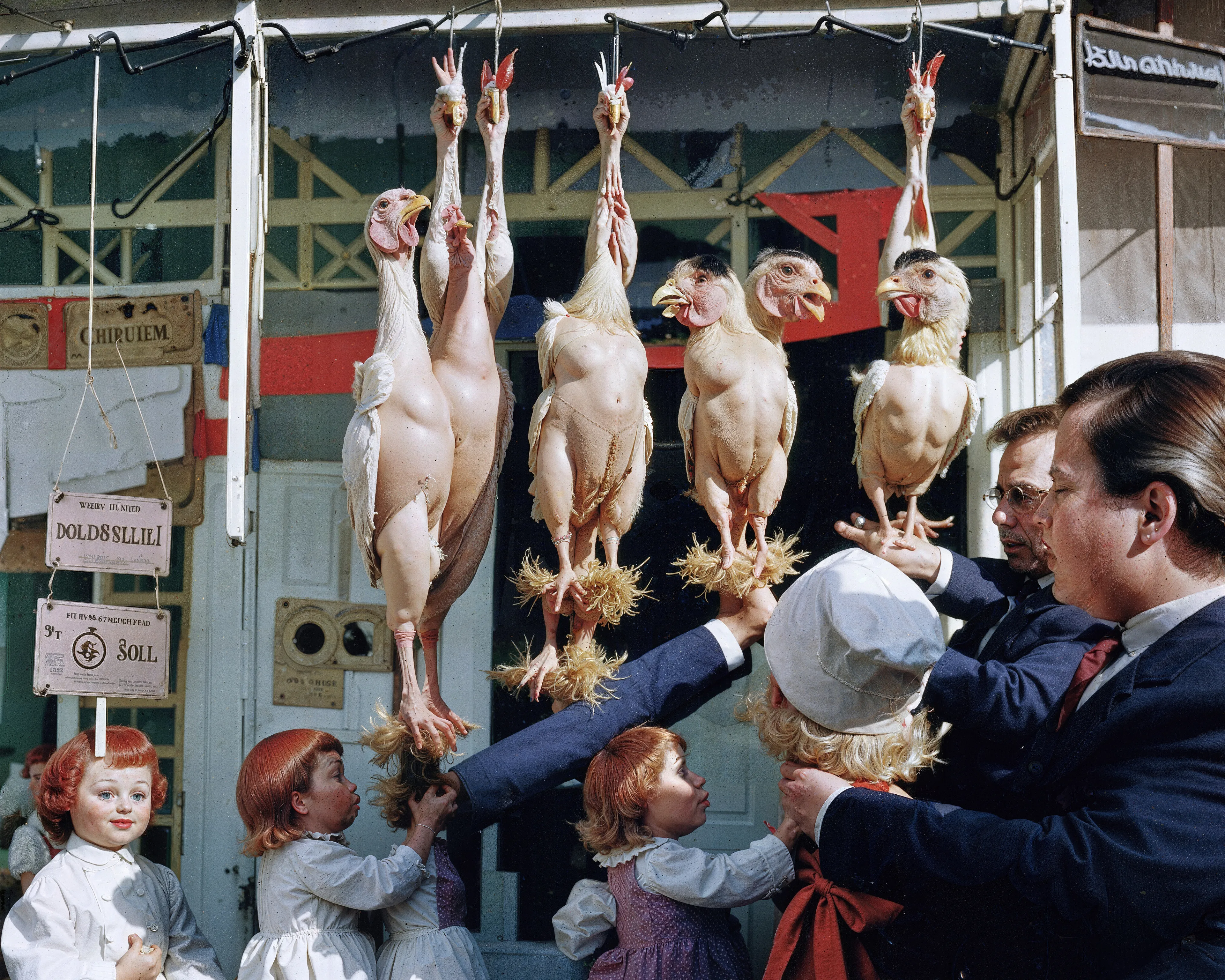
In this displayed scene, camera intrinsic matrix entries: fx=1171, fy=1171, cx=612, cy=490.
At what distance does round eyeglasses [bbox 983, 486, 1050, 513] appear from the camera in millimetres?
2613

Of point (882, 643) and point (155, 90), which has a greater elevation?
point (155, 90)

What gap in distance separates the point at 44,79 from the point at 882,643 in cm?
330

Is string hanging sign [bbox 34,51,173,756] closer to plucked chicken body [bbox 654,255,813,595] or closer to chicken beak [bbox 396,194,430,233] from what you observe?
chicken beak [bbox 396,194,430,233]

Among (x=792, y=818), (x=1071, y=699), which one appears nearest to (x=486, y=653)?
(x=792, y=818)

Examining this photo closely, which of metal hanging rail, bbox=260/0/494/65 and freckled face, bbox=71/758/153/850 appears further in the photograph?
metal hanging rail, bbox=260/0/494/65

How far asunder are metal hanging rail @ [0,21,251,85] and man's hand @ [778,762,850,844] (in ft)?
7.39

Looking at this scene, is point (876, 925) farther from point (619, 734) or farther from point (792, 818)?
point (619, 734)

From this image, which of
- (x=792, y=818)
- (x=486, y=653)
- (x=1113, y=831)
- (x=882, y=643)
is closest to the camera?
(x=1113, y=831)

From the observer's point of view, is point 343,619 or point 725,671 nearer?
point 725,671

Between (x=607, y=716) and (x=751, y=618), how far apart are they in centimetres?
45

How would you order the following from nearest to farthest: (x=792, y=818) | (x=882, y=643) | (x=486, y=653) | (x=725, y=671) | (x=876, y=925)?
(x=882, y=643) → (x=876, y=925) → (x=792, y=818) → (x=725, y=671) → (x=486, y=653)

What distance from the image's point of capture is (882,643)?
6.56 feet

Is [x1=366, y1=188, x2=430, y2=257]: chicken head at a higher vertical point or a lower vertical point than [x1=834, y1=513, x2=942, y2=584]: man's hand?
higher

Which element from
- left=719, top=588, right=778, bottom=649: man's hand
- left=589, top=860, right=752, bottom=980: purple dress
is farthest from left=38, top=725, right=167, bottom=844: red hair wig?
left=719, top=588, right=778, bottom=649: man's hand
